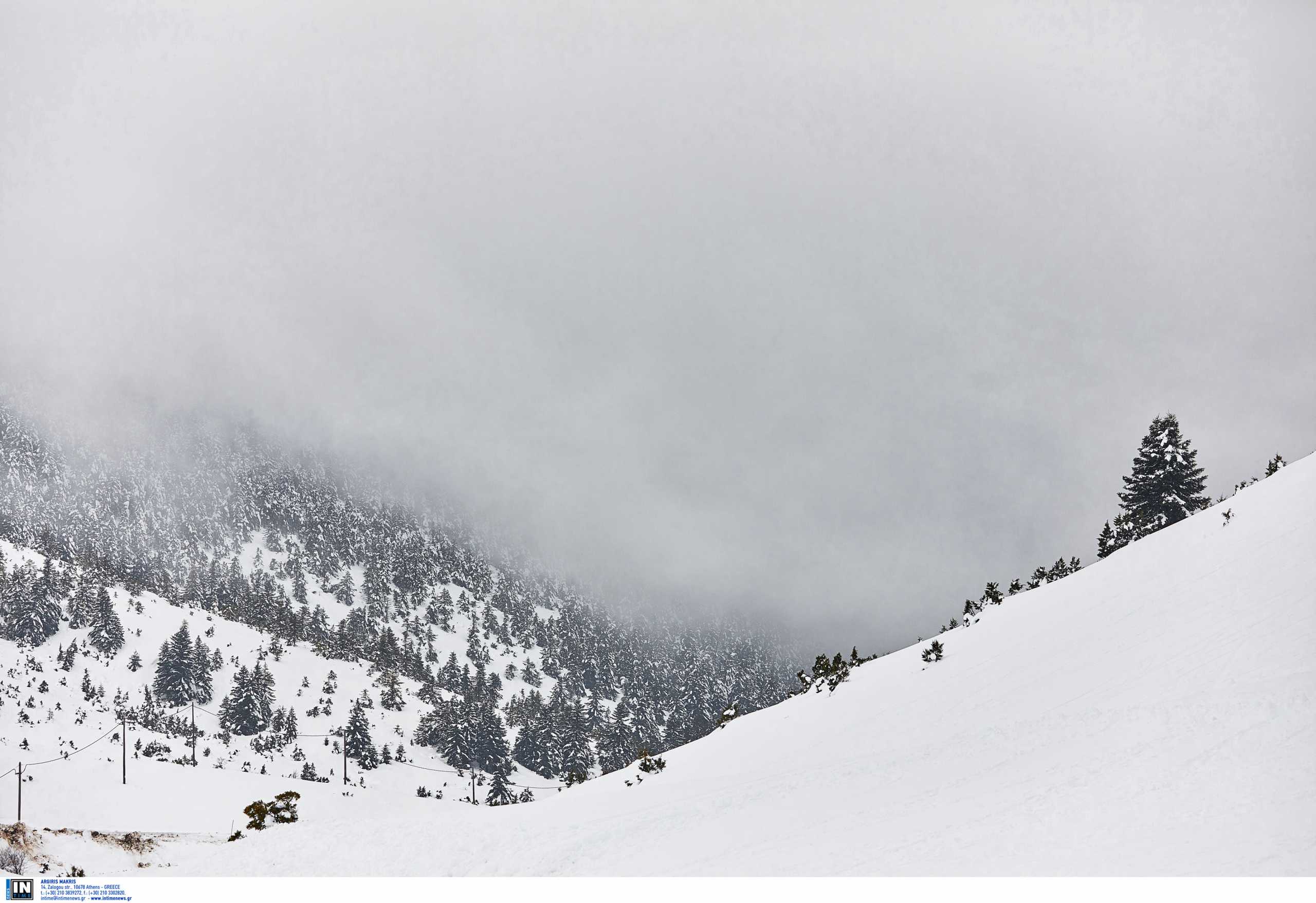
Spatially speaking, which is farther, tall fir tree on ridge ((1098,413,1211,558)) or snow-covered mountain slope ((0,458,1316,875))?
tall fir tree on ridge ((1098,413,1211,558))

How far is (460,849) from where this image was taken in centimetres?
1727

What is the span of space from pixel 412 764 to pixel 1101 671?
92.2m

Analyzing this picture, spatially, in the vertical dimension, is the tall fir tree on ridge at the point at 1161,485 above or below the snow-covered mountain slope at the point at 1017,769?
above

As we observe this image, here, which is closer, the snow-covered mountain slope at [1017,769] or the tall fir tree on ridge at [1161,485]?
the snow-covered mountain slope at [1017,769]

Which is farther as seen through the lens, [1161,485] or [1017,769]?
[1161,485]

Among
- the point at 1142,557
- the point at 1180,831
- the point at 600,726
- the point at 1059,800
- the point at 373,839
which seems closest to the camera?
the point at 1180,831

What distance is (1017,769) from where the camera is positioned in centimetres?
→ 1239

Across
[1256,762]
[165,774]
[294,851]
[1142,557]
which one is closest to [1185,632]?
[1256,762]

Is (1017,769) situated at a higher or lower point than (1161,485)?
lower

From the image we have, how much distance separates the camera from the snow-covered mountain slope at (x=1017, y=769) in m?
9.68

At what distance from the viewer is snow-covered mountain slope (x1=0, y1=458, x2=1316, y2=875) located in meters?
9.68

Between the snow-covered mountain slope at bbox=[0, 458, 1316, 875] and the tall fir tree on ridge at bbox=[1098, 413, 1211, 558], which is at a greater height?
the tall fir tree on ridge at bbox=[1098, 413, 1211, 558]

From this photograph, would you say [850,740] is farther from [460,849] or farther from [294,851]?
[294,851]

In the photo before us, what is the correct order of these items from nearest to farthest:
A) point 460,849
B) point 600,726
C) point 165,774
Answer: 1. point 460,849
2. point 165,774
3. point 600,726
